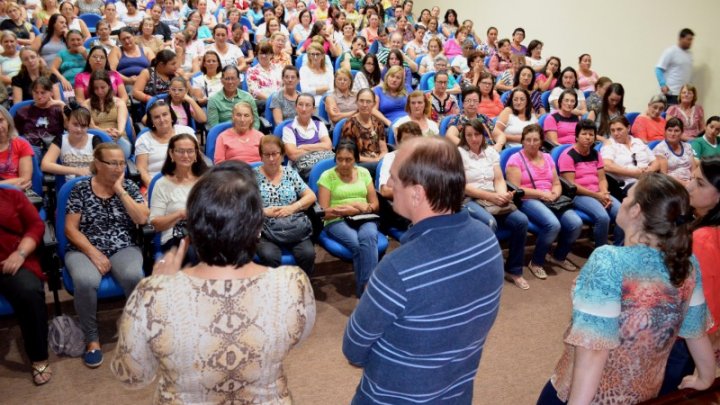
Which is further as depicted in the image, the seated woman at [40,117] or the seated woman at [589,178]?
the seated woman at [589,178]

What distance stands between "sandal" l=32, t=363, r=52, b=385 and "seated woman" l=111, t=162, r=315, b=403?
1815mm

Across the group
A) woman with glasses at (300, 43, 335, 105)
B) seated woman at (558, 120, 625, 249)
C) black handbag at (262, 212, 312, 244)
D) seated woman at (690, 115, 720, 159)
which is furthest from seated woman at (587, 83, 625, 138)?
black handbag at (262, 212, 312, 244)

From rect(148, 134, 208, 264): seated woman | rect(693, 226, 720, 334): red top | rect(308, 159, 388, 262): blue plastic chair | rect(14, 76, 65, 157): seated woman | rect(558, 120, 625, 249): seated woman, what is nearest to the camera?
rect(693, 226, 720, 334): red top

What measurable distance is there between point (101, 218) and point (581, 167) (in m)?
3.39

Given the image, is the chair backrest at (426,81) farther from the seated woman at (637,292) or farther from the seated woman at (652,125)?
the seated woman at (637,292)

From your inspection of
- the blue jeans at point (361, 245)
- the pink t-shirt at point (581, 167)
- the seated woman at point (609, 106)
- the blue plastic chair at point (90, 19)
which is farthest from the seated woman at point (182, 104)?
the seated woman at point (609, 106)

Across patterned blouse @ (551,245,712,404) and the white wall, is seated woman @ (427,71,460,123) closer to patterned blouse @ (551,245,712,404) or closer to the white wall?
the white wall

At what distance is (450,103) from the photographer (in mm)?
5723

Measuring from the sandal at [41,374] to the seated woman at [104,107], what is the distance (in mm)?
2061

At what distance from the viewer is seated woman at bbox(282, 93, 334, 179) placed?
4.41 m

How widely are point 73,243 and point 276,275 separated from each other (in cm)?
215

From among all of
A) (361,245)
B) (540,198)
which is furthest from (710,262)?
(540,198)

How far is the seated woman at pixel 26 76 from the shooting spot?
4824mm

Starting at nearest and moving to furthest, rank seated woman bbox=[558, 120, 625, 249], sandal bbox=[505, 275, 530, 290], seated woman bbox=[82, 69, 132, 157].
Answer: sandal bbox=[505, 275, 530, 290] → seated woman bbox=[558, 120, 625, 249] → seated woman bbox=[82, 69, 132, 157]
